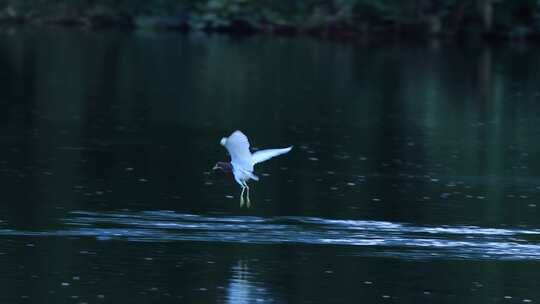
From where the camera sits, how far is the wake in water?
14953 mm

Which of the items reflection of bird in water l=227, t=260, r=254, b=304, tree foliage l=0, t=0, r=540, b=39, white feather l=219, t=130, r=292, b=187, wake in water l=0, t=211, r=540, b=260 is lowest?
reflection of bird in water l=227, t=260, r=254, b=304

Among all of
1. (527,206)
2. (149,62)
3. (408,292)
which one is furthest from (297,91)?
(408,292)

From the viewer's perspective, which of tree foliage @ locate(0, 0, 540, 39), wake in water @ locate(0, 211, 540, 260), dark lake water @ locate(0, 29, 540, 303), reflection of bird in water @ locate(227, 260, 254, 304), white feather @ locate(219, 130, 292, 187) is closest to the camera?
reflection of bird in water @ locate(227, 260, 254, 304)

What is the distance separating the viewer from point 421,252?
1480cm

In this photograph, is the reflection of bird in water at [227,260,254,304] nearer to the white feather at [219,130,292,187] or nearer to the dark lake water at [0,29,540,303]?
the dark lake water at [0,29,540,303]

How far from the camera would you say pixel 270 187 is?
62.5ft

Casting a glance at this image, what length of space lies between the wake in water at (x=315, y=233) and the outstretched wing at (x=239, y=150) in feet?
4.22

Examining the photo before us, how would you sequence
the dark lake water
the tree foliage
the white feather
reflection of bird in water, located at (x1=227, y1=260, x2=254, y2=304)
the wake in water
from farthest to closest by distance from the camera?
the tree foliage, the wake in water, the white feather, the dark lake water, reflection of bird in water, located at (x1=227, y1=260, x2=254, y2=304)

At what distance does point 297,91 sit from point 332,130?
7.16 meters

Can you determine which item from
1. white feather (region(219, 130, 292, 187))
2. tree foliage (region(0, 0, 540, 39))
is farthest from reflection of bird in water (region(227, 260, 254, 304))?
tree foliage (region(0, 0, 540, 39))

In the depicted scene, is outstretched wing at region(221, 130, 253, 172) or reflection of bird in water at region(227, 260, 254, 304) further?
outstretched wing at region(221, 130, 253, 172)

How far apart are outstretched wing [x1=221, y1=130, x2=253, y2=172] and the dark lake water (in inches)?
38.1

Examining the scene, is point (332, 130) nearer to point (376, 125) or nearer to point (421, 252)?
point (376, 125)

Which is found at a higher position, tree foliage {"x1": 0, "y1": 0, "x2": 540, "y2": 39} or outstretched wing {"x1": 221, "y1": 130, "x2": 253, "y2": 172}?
tree foliage {"x1": 0, "y1": 0, "x2": 540, "y2": 39}
